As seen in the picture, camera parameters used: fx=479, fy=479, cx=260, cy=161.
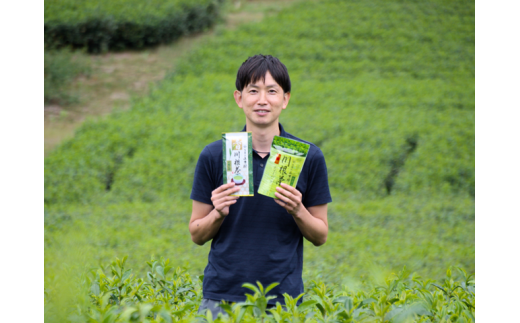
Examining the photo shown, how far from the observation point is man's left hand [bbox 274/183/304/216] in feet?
4.93

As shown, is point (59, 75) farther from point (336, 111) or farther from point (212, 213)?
point (212, 213)

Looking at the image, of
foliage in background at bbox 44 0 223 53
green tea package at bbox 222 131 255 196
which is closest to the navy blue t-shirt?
green tea package at bbox 222 131 255 196

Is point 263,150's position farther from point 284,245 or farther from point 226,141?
point 284,245

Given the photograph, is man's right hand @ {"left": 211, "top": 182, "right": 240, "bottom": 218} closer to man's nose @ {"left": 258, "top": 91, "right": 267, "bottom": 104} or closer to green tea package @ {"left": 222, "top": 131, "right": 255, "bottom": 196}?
green tea package @ {"left": 222, "top": 131, "right": 255, "bottom": 196}

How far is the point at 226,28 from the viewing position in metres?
10.5

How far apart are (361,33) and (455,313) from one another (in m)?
9.35

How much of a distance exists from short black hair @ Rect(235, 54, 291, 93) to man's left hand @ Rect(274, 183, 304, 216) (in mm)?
428

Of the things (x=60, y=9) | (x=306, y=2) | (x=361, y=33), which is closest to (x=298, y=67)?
(x=361, y=33)

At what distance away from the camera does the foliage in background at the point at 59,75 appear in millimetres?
8008

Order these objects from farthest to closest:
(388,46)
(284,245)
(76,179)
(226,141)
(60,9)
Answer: (388,46) → (60,9) → (76,179) → (284,245) → (226,141)

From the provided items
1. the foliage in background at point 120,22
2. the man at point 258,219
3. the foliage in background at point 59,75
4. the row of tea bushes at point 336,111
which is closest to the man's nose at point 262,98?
the man at point 258,219

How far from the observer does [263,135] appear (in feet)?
5.64

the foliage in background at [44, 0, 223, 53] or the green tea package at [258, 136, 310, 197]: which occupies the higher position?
the foliage in background at [44, 0, 223, 53]

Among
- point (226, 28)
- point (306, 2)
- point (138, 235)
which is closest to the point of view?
point (138, 235)
